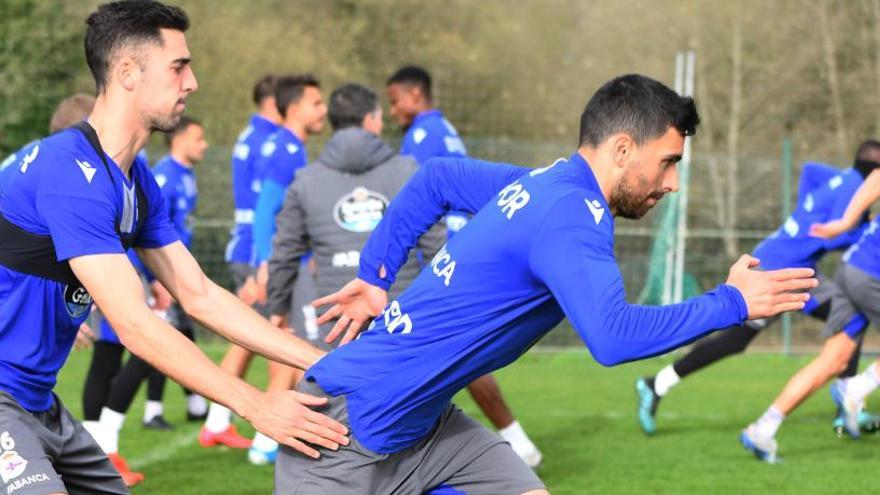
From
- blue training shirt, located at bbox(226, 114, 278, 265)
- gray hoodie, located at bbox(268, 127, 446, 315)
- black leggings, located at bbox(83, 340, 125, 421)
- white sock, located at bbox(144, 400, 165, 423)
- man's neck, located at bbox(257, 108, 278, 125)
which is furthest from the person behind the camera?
man's neck, located at bbox(257, 108, 278, 125)

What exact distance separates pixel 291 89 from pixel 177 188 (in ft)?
4.78

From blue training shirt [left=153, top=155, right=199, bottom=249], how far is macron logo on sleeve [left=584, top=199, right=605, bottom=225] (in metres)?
6.20

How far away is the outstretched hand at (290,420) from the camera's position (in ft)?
11.6

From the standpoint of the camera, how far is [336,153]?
7176 mm

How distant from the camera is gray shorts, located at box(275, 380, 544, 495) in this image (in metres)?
3.81

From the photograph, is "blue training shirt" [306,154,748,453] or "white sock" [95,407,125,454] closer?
"blue training shirt" [306,154,748,453]

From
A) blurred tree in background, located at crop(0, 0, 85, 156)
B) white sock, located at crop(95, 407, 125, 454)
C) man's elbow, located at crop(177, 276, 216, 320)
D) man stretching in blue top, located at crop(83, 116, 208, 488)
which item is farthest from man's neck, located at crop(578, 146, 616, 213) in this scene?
blurred tree in background, located at crop(0, 0, 85, 156)

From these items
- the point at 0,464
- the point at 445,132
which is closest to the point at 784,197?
the point at 445,132

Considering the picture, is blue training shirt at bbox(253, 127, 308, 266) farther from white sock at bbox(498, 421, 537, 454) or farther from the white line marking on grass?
white sock at bbox(498, 421, 537, 454)

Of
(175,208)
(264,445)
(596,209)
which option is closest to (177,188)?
(175,208)

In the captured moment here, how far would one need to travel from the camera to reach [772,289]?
3.46m

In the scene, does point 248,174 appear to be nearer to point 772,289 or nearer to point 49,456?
point 49,456

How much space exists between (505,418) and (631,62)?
1348cm


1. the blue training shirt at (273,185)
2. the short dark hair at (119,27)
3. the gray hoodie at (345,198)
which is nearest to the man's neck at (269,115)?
the blue training shirt at (273,185)
